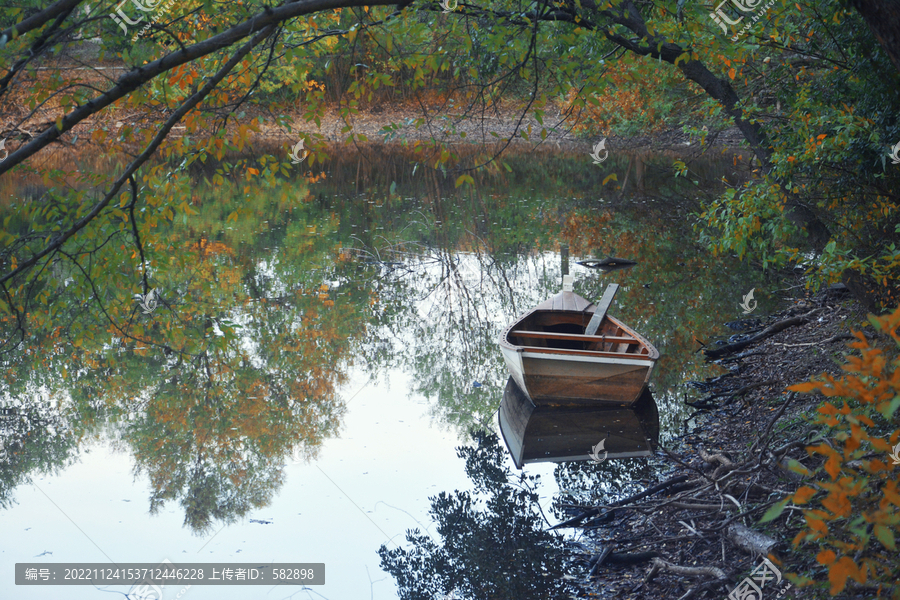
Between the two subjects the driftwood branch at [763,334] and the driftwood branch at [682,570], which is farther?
the driftwood branch at [763,334]

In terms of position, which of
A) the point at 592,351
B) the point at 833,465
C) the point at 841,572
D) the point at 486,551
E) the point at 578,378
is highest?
the point at 592,351

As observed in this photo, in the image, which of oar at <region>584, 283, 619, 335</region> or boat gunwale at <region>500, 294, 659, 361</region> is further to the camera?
oar at <region>584, 283, 619, 335</region>

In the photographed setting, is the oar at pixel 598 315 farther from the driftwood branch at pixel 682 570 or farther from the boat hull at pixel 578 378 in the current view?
the driftwood branch at pixel 682 570

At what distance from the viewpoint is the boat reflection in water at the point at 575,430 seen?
5957 mm

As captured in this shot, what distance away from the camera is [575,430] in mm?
6383

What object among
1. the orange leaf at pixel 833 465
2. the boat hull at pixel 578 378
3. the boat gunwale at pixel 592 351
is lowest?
the orange leaf at pixel 833 465

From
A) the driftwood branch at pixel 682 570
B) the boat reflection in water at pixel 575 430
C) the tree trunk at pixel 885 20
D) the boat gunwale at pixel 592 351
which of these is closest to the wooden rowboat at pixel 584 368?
the boat gunwale at pixel 592 351

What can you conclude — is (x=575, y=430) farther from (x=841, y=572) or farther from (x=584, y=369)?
(x=841, y=572)

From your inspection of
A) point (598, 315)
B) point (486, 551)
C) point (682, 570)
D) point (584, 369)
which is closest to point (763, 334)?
point (598, 315)

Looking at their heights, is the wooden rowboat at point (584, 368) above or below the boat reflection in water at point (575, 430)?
above

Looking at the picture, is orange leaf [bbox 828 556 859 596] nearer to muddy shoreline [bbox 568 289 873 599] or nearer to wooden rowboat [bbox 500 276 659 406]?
muddy shoreline [bbox 568 289 873 599]

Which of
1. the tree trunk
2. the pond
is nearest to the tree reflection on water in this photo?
the pond

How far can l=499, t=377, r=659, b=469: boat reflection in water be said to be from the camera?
5.96 m

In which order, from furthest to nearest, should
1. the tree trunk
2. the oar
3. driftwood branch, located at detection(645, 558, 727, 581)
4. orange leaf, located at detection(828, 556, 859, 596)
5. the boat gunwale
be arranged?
the oar → the boat gunwale → driftwood branch, located at detection(645, 558, 727, 581) → the tree trunk → orange leaf, located at detection(828, 556, 859, 596)
